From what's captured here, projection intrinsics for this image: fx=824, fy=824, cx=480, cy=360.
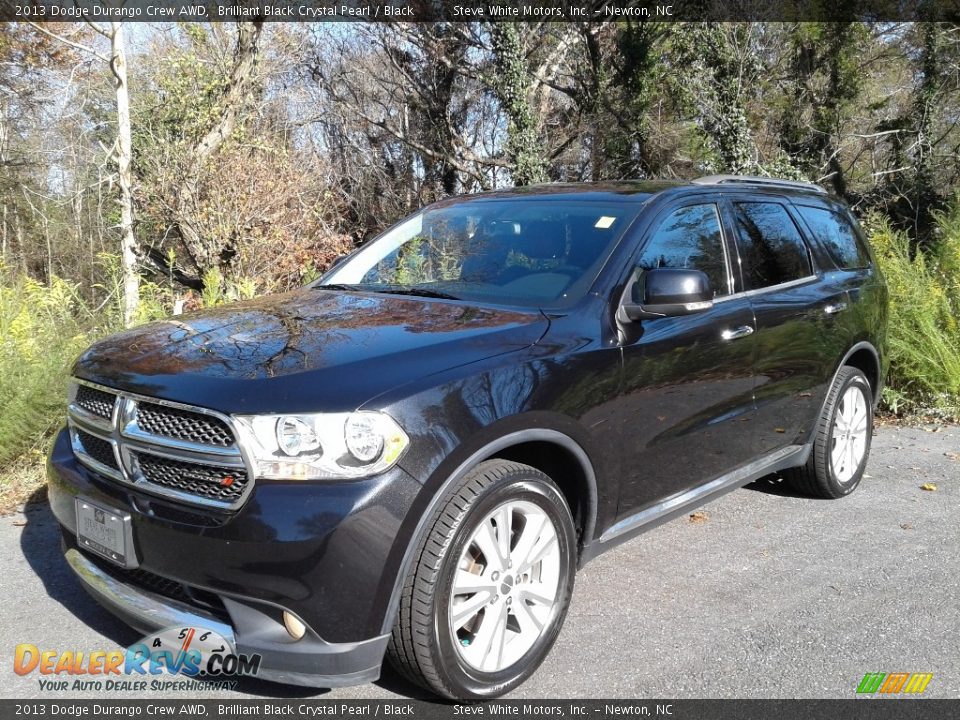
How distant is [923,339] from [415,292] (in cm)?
602

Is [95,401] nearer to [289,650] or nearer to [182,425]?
[182,425]

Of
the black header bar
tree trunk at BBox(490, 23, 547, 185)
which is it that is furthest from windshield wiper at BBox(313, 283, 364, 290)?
tree trunk at BBox(490, 23, 547, 185)

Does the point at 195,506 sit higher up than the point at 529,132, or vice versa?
the point at 529,132

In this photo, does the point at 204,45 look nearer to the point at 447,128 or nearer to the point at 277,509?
the point at 447,128

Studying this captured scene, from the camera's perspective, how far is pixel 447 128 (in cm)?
2172

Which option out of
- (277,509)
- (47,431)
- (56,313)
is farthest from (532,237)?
(56,313)

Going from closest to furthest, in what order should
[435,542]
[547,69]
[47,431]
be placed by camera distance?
[435,542]
[47,431]
[547,69]

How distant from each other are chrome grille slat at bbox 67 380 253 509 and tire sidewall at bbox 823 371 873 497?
372cm

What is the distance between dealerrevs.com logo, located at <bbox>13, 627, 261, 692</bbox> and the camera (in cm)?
263

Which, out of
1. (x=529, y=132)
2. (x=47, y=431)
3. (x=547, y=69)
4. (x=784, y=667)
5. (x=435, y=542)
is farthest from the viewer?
(x=547, y=69)

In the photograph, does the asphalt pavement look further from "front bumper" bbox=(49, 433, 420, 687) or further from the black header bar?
the black header bar

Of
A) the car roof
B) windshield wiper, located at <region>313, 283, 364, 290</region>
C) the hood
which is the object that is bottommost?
the hood

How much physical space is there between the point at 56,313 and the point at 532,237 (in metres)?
4.54

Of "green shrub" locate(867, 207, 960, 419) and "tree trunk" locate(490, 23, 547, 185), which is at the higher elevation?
"tree trunk" locate(490, 23, 547, 185)
